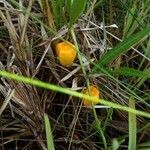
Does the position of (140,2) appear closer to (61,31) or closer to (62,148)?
(61,31)

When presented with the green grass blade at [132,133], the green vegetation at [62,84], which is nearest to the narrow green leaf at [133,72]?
the green vegetation at [62,84]

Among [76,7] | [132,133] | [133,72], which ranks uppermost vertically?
[76,7]

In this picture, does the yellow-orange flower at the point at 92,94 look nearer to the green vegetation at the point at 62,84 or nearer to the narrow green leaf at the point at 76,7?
the green vegetation at the point at 62,84

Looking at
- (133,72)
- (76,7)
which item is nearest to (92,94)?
(133,72)

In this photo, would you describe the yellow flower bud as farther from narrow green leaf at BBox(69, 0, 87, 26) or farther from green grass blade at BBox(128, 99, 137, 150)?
green grass blade at BBox(128, 99, 137, 150)

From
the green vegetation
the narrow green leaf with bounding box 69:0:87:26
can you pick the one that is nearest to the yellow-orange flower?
the green vegetation

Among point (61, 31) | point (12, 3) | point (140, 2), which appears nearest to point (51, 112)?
point (61, 31)

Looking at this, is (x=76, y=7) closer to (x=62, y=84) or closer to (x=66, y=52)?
(x=66, y=52)

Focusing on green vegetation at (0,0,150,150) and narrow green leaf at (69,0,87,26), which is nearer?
narrow green leaf at (69,0,87,26)

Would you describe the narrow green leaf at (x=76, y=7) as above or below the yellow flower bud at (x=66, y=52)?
above

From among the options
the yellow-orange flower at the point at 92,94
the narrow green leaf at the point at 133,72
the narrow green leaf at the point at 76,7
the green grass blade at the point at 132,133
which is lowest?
the green grass blade at the point at 132,133
